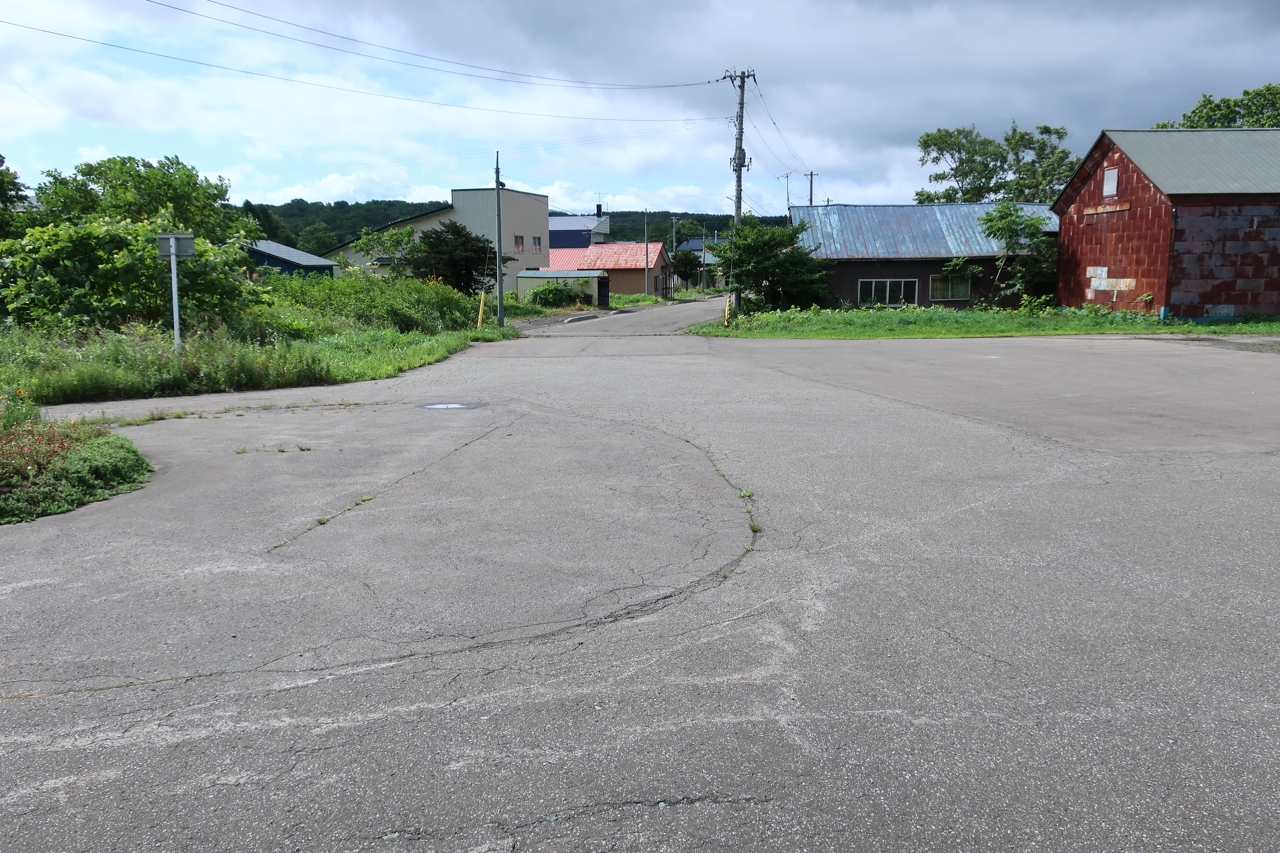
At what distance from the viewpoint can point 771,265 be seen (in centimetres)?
3684

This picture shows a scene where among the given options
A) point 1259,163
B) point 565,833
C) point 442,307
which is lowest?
point 565,833

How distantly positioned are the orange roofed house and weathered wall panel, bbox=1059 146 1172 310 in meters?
40.9

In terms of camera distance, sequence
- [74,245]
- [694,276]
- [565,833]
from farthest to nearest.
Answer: [694,276]
[74,245]
[565,833]

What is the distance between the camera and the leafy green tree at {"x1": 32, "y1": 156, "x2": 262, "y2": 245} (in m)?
28.1

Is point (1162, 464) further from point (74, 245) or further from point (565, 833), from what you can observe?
point (74, 245)

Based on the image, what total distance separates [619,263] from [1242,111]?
44.5m

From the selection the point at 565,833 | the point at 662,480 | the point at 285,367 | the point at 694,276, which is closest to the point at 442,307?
the point at 285,367

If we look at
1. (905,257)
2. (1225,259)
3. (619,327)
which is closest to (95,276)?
(619,327)

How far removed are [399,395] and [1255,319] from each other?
1218 inches

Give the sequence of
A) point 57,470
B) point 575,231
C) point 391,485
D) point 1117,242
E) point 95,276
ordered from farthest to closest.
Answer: point 575,231 < point 1117,242 < point 95,276 < point 391,485 < point 57,470

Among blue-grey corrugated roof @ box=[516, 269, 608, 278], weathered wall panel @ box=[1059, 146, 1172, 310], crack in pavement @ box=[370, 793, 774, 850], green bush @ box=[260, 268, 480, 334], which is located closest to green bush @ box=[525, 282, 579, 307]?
blue-grey corrugated roof @ box=[516, 269, 608, 278]

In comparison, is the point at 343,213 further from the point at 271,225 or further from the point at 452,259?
the point at 452,259

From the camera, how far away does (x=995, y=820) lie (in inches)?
116

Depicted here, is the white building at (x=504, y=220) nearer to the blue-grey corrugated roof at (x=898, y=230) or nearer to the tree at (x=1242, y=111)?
the blue-grey corrugated roof at (x=898, y=230)
